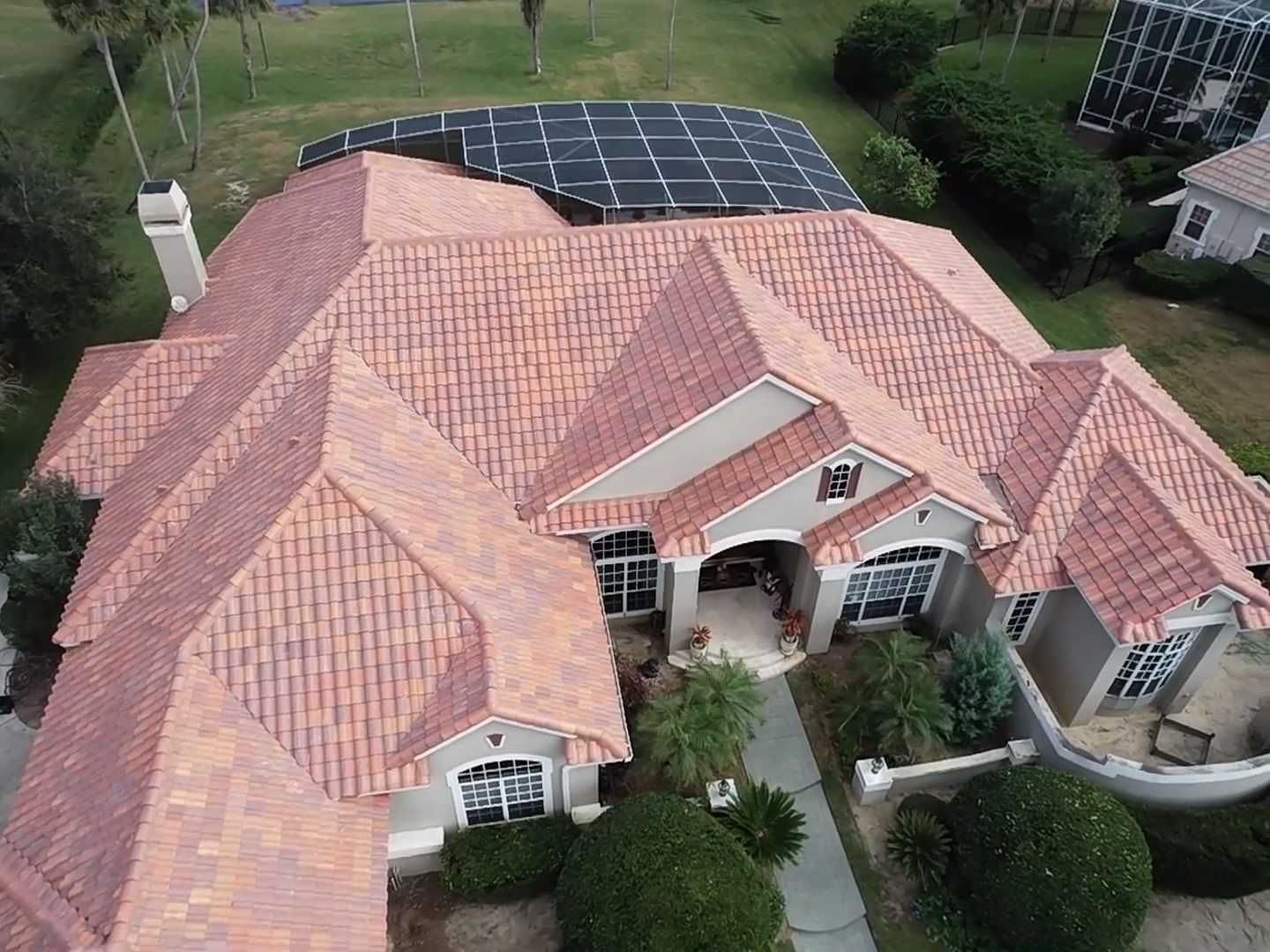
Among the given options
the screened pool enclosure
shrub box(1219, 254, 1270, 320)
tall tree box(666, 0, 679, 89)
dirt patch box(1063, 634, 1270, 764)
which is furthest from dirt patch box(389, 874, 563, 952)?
tall tree box(666, 0, 679, 89)

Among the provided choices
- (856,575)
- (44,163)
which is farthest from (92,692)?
(44,163)

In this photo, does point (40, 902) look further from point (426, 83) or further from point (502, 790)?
point (426, 83)

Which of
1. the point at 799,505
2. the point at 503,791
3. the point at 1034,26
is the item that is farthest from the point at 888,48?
the point at 503,791

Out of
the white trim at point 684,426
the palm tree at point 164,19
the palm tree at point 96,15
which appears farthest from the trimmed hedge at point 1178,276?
the palm tree at point 96,15

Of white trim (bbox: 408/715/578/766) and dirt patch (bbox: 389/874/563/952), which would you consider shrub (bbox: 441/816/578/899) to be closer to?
dirt patch (bbox: 389/874/563/952)

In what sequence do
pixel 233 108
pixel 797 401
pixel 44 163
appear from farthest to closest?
pixel 233 108
pixel 44 163
pixel 797 401

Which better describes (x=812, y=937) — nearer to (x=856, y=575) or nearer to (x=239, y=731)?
(x=856, y=575)

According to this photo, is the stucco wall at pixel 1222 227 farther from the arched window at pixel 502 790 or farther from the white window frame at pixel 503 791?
the arched window at pixel 502 790
